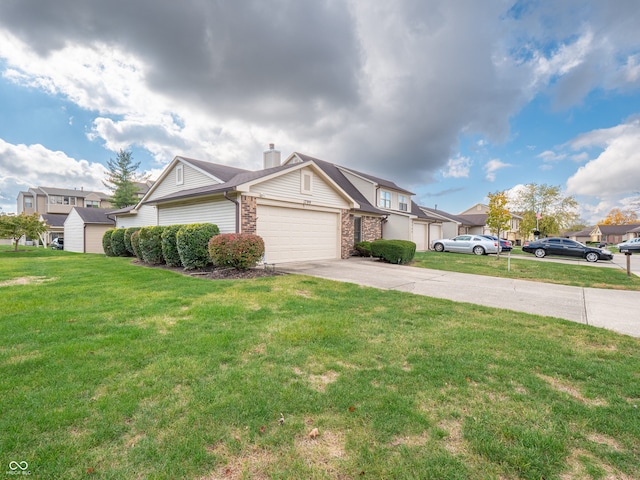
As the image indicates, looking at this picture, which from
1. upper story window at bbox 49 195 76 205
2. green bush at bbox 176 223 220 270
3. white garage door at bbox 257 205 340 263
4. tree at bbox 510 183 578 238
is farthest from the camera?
upper story window at bbox 49 195 76 205

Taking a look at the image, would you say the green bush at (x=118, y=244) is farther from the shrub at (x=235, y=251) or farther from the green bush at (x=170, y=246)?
the shrub at (x=235, y=251)

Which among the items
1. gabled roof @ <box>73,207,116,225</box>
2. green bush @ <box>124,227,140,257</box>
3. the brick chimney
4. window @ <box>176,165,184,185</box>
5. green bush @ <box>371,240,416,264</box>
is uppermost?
the brick chimney

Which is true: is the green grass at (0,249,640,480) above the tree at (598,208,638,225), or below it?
below

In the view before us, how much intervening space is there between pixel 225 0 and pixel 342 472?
13.5m

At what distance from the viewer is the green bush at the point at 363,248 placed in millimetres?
15922

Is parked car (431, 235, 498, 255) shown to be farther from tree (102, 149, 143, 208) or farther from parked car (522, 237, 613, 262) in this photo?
tree (102, 149, 143, 208)

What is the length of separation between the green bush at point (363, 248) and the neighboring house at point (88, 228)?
65.7 ft

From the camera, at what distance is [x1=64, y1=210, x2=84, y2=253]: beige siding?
2353 cm

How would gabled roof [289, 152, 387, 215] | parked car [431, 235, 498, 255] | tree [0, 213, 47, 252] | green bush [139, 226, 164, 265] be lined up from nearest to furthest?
green bush [139, 226, 164, 265] → gabled roof [289, 152, 387, 215] → tree [0, 213, 47, 252] → parked car [431, 235, 498, 255]

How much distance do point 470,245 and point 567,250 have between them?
232 inches

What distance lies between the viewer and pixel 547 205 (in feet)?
155

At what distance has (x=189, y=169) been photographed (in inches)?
607

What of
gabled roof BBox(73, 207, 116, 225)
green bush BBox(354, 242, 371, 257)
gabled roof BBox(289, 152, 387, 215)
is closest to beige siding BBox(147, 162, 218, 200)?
gabled roof BBox(289, 152, 387, 215)

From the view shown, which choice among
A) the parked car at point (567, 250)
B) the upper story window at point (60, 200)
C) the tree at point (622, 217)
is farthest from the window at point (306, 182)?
the tree at point (622, 217)
